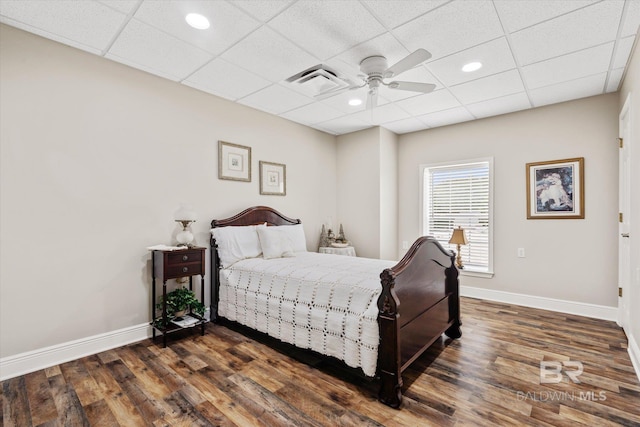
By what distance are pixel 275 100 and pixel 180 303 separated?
2.60m

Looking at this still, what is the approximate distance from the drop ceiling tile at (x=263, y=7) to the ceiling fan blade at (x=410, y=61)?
36.5 inches

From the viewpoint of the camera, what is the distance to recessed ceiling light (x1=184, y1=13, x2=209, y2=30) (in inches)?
89.1

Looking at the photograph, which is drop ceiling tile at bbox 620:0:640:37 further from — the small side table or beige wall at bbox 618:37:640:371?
the small side table

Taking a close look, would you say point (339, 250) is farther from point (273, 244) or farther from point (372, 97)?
point (372, 97)

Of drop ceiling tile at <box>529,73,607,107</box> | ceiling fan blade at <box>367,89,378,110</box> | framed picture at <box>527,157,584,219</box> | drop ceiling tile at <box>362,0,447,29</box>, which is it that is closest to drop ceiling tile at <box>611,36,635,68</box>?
drop ceiling tile at <box>529,73,607,107</box>

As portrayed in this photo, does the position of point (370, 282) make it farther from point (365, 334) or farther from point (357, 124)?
point (357, 124)

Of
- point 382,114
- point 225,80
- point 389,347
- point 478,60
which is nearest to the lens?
point 389,347

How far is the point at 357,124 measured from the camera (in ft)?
16.0

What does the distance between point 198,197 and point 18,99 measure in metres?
1.67

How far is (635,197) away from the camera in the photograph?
2646 millimetres

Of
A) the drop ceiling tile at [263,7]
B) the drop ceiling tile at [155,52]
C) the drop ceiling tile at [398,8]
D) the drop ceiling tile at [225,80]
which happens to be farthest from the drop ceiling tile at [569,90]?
the drop ceiling tile at [155,52]

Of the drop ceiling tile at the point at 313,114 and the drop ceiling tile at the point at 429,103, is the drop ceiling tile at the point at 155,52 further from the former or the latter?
the drop ceiling tile at the point at 429,103

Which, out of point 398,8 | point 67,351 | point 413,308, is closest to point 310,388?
point 413,308

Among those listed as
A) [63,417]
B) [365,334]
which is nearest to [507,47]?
[365,334]
